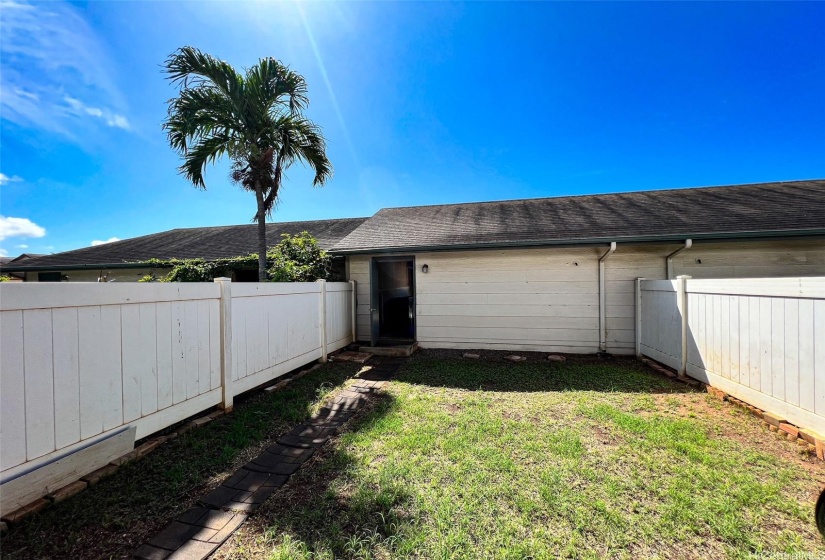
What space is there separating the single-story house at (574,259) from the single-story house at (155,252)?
2.49m

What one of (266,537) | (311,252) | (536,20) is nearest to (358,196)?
(311,252)

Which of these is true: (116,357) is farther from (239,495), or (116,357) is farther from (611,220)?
(611,220)

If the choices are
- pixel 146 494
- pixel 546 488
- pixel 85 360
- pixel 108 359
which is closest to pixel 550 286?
pixel 546 488

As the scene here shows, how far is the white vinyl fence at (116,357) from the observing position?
1923 millimetres

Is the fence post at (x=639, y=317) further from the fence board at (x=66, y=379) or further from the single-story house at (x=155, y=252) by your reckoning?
the fence board at (x=66, y=379)

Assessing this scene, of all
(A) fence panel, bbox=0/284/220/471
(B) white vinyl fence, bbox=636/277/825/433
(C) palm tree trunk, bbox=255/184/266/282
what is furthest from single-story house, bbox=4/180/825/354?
(A) fence panel, bbox=0/284/220/471

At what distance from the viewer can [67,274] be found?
10125mm

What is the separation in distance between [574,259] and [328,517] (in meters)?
6.43

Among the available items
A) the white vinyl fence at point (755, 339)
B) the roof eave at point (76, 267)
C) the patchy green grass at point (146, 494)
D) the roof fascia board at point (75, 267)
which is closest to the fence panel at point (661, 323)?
the white vinyl fence at point (755, 339)

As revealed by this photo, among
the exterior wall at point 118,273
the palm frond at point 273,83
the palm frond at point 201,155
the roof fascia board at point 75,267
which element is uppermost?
the palm frond at point 273,83

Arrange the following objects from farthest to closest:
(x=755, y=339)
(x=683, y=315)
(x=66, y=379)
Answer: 1. (x=683, y=315)
2. (x=755, y=339)
3. (x=66, y=379)

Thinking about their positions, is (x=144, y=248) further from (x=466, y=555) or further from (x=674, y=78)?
(x=674, y=78)

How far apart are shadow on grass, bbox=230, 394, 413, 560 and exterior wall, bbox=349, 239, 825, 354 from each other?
4.85 m

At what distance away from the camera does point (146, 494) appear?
85.7 inches
